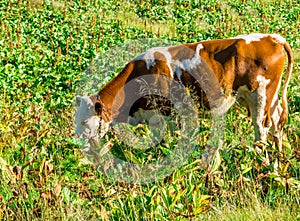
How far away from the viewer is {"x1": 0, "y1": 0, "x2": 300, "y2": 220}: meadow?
411cm

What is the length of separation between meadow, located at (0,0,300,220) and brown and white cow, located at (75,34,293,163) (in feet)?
1.19

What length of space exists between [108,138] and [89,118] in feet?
1.53

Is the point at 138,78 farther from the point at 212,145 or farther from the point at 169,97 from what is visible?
the point at 212,145

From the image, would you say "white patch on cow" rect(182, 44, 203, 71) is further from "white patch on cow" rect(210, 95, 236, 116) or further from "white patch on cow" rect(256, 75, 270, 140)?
"white patch on cow" rect(256, 75, 270, 140)

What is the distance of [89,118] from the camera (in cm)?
617

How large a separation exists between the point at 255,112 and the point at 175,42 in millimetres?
6517

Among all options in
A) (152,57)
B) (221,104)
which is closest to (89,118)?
(152,57)

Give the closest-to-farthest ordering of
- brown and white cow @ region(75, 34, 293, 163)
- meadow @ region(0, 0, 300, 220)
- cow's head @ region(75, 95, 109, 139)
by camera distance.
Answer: meadow @ region(0, 0, 300, 220) → cow's head @ region(75, 95, 109, 139) → brown and white cow @ region(75, 34, 293, 163)

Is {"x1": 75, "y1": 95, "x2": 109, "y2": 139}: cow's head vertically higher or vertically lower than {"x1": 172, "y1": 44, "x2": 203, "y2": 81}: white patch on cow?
lower

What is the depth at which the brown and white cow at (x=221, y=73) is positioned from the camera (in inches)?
260

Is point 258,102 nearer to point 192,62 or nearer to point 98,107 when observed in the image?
point 192,62

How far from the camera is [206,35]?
539 inches

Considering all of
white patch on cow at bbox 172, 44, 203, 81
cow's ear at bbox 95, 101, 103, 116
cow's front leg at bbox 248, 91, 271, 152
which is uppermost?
white patch on cow at bbox 172, 44, 203, 81

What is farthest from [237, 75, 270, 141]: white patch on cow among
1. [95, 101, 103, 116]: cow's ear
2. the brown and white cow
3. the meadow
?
[95, 101, 103, 116]: cow's ear
